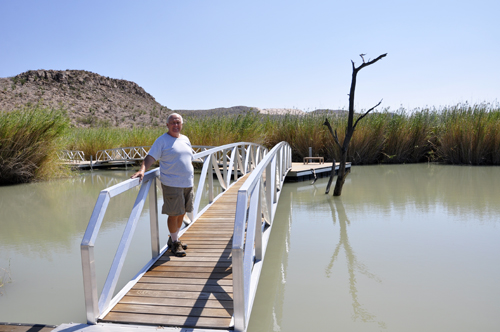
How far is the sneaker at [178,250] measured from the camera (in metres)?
3.11

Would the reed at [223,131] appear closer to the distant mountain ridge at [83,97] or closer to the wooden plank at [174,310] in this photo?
the wooden plank at [174,310]

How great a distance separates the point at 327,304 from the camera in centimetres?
A: 285

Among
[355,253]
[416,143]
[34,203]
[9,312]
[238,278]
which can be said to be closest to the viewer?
[238,278]

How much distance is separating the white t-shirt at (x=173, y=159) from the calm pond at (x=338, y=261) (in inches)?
44.8

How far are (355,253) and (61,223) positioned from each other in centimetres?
430

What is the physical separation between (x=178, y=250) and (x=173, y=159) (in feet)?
2.60

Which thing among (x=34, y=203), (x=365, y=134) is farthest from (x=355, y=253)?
(x=365, y=134)

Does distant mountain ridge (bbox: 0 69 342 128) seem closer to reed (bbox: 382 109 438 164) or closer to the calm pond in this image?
reed (bbox: 382 109 438 164)

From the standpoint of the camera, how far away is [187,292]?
248 cm

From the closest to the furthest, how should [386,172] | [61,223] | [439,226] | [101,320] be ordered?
[101,320]
[439,226]
[61,223]
[386,172]

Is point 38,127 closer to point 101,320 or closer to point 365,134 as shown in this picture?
point 101,320

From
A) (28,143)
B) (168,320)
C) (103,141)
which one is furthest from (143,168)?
(103,141)

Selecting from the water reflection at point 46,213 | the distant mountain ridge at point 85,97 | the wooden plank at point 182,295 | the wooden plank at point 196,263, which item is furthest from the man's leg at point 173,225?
the distant mountain ridge at point 85,97

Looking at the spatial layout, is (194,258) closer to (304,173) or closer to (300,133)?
(304,173)
